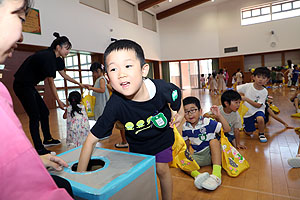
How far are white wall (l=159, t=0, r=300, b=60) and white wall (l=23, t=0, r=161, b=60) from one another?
3466 millimetres

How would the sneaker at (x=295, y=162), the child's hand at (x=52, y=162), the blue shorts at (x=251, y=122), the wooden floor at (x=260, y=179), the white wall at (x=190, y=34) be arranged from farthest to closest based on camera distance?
the white wall at (x=190, y=34) < the blue shorts at (x=251, y=122) < the sneaker at (x=295, y=162) < the wooden floor at (x=260, y=179) < the child's hand at (x=52, y=162)

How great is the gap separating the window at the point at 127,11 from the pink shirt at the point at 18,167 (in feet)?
35.3

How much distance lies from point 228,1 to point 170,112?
45.1 ft

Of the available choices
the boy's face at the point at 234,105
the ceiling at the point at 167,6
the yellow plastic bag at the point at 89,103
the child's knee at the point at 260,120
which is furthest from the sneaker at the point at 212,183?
the ceiling at the point at 167,6

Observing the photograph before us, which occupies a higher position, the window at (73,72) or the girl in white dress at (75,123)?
the window at (73,72)

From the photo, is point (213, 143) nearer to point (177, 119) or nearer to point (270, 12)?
point (177, 119)

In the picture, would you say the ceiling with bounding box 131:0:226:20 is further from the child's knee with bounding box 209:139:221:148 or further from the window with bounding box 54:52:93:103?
the child's knee with bounding box 209:139:221:148

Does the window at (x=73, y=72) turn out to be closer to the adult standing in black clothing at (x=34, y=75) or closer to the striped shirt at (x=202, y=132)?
the adult standing in black clothing at (x=34, y=75)

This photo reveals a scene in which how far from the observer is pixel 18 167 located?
0.33m

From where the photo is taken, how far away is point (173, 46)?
1372 centimetres

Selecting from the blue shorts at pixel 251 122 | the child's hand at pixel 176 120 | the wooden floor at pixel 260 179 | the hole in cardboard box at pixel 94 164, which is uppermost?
the child's hand at pixel 176 120

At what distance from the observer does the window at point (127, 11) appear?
10141 millimetres

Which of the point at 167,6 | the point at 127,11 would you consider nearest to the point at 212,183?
the point at 127,11

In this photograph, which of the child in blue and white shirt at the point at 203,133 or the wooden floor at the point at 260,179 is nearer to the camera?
the wooden floor at the point at 260,179
